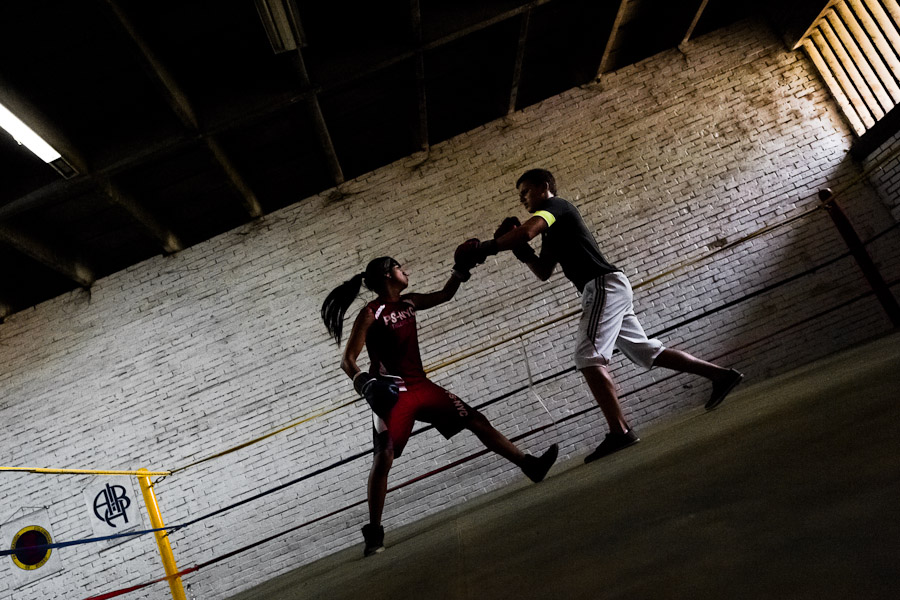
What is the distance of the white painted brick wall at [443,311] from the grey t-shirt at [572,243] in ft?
9.86

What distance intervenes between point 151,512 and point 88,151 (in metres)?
3.07

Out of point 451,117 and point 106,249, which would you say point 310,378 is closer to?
point 106,249

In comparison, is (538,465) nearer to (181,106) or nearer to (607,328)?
(607,328)

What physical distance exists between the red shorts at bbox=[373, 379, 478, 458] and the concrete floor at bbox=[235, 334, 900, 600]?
1.25 meters

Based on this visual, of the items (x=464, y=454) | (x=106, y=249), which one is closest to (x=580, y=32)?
(x=464, y=454)

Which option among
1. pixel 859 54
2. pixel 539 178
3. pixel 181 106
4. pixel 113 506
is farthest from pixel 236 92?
pixel 859 54

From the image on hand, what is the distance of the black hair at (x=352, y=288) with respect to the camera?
320 centimetres

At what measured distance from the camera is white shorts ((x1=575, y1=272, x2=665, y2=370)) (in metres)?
2.82

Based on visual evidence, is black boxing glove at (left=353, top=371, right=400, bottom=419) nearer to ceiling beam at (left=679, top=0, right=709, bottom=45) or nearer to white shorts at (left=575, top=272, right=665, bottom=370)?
white shorts at (left=575, top=272, right=665, bottom=370)

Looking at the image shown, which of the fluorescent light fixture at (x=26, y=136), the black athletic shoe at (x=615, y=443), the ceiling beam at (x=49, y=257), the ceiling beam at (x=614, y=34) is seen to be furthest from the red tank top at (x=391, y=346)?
the ceiling beam at (x=49, y=257)

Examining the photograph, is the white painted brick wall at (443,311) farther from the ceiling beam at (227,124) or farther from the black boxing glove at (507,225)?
the black boxing glove at (507,225)

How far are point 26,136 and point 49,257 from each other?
6.12ft

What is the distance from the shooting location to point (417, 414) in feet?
9.56

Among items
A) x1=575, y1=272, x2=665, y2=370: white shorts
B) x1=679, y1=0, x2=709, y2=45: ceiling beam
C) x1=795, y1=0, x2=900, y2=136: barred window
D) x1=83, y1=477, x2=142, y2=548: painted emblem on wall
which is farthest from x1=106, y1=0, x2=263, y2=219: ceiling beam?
x1=795, y1=0, x2=900, y2=136: barred window
